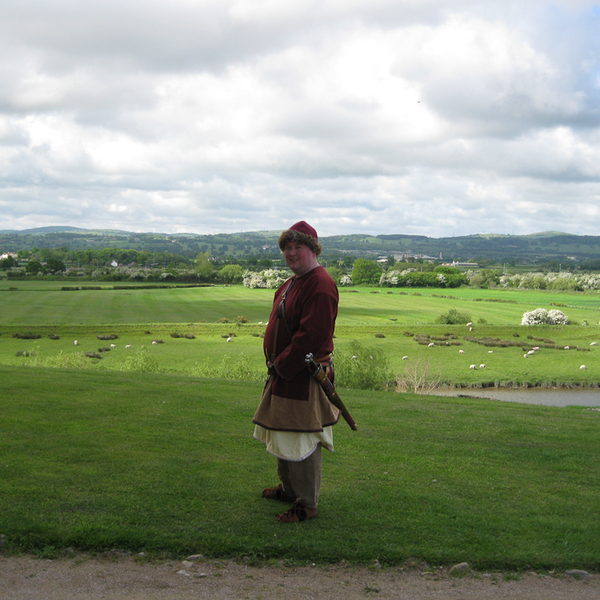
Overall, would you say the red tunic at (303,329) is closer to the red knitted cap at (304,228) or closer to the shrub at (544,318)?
the red knitted cap at (304,228)

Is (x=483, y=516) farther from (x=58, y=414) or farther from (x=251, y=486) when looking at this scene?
(x=58, y=414)

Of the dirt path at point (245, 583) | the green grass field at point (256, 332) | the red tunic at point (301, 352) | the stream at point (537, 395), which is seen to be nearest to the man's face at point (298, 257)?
the red tunic at point (301, 352)

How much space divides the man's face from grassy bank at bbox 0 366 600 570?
281cm

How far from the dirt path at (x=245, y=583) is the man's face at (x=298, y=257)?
3.08 meters

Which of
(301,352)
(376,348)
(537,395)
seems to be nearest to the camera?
(301,352)

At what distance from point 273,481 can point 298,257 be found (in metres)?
3.08

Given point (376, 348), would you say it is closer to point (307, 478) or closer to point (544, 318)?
point (307, 478)

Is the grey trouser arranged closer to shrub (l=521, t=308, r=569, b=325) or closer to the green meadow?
the green meadow

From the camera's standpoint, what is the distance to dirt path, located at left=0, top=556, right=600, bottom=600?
4.47 metres

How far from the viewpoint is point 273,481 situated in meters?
7.05

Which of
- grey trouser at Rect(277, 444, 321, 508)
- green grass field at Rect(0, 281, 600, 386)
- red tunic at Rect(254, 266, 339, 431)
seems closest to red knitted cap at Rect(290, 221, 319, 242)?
red tunic at Rect(254, 266, 339, 431)

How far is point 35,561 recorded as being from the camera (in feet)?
16.2

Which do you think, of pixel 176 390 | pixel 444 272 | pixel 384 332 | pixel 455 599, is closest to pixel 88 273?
pixel 444 272

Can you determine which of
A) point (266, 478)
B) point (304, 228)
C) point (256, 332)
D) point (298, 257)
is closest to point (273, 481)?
point (266, 478)
